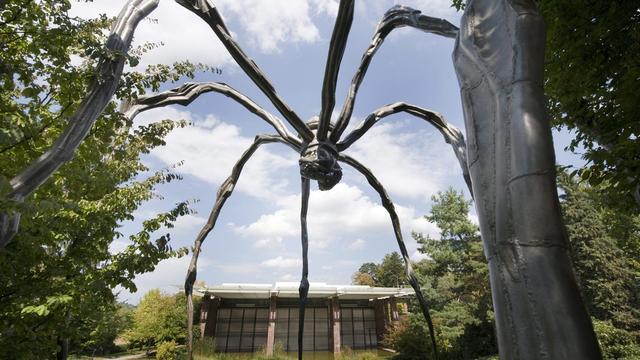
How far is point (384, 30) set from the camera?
4961 mm

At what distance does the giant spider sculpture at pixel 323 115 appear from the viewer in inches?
147

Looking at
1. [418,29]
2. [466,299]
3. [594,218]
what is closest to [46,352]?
[418,29]

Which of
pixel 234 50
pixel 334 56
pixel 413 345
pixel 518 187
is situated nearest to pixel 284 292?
pixel 413 345

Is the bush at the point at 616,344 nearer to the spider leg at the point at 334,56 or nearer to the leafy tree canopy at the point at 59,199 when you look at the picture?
the spider leg at the point at 334,56

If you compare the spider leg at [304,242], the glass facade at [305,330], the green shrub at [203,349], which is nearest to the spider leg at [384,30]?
the spider leg at [304,242]

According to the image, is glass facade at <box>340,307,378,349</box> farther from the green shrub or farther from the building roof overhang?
the green shrub

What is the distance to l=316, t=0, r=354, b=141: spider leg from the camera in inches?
117

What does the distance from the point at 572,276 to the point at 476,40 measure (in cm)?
95

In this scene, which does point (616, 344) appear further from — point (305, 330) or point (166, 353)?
point (166, 353)

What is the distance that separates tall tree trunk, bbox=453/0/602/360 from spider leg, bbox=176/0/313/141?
9.75 feet

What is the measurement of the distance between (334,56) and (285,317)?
2640 centimetres

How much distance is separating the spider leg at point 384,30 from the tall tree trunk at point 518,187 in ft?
11.1

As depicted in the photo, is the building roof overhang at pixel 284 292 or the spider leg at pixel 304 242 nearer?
the spider leg at pixel 304 242

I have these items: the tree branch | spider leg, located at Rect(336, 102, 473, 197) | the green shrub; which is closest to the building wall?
the green shrub
